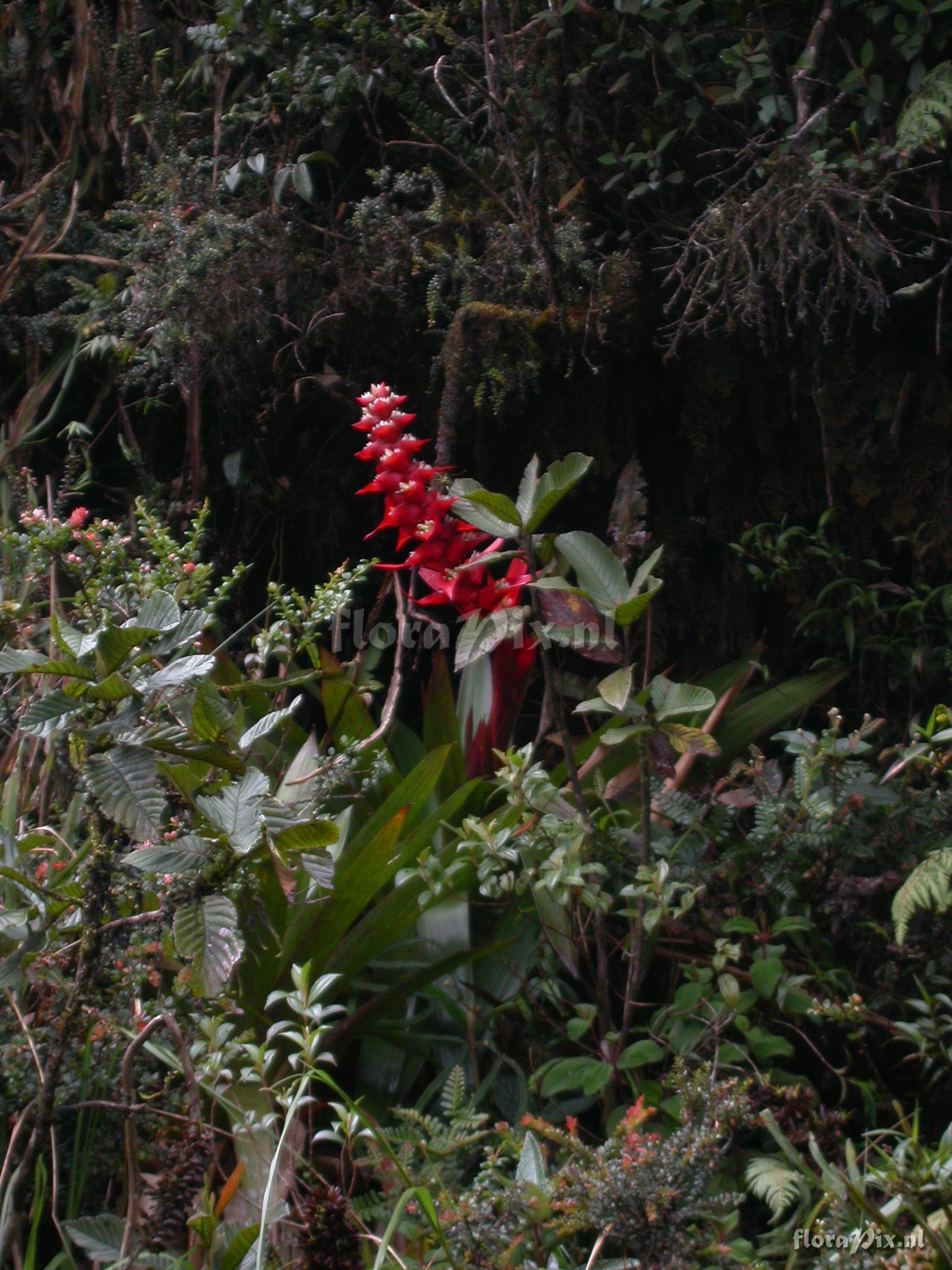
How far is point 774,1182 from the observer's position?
3.59 ft

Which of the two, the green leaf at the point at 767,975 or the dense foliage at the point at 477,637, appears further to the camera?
the green leaf at the point at 767,975

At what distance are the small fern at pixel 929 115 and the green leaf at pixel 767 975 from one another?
1.38 metres

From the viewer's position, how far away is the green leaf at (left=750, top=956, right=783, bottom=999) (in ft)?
4.45

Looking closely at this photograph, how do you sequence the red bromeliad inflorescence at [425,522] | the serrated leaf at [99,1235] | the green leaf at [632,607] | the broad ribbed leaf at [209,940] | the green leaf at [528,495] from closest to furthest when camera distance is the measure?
the broad ribbed leaf at [209,940], the serrated leaf at [99,1235], the green leaf at [632,607], the green leaf at [528,495], the red bromeliad inflorescence at [425,522]

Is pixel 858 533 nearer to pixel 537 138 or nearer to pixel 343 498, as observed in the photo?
pixel 537 138

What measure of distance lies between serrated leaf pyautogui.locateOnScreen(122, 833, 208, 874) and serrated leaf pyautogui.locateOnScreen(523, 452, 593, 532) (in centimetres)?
57

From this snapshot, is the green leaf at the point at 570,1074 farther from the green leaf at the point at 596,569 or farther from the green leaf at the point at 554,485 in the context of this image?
the green leaf at the point at 554,485

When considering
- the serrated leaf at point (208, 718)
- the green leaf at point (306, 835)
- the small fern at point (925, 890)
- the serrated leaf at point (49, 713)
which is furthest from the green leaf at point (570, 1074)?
the serrated leaf at point (49, 713)

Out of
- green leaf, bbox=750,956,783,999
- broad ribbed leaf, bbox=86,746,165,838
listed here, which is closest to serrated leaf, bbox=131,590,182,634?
broad ribbed leaf, bbox=86,746,165,838

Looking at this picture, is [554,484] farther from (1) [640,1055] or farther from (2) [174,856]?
(1) [640,1055]

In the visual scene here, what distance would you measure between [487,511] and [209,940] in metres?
0.63

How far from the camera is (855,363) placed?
6.65ft

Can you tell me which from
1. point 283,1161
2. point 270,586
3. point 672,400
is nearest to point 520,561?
point 270,586

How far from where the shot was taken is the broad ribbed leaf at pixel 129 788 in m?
0.97
